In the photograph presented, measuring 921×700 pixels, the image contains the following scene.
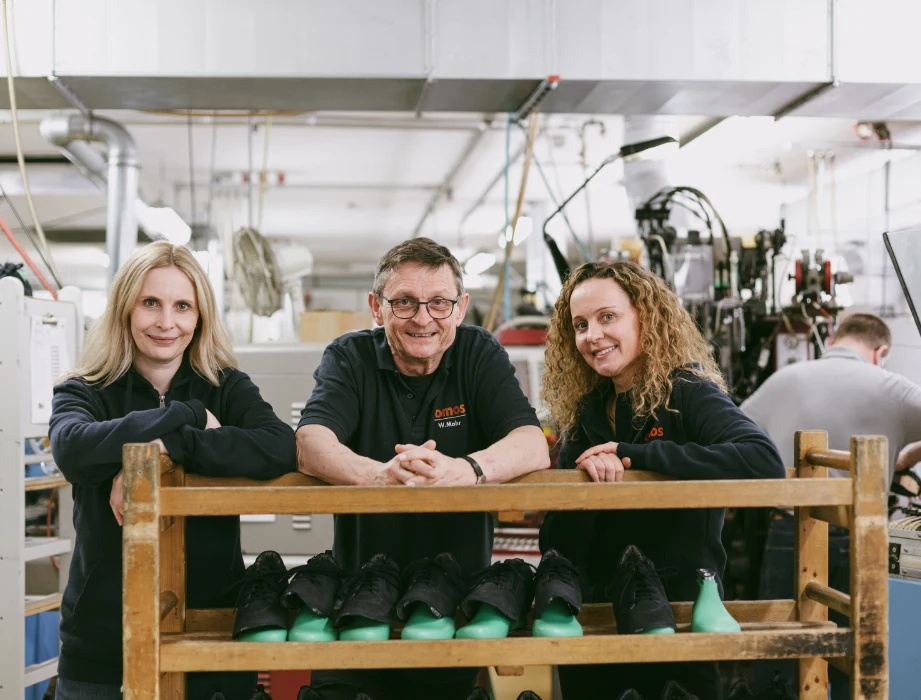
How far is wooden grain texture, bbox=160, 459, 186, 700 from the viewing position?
4.88ft

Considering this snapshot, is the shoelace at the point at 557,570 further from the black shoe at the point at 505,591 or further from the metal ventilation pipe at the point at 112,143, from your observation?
the metal ventilation pipe at the point at 112,143

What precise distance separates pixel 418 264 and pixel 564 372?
47 cm

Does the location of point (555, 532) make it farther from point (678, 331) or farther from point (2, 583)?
point (2, 583)

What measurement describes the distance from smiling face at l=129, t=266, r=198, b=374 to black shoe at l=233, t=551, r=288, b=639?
49 centimetres

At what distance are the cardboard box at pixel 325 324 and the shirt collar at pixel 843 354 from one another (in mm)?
2154

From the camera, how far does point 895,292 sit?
22.7 ft

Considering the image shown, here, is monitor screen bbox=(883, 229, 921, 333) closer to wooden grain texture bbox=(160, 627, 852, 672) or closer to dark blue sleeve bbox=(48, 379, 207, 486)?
wooden grain texture bbox=(160, 627, 852, 672)

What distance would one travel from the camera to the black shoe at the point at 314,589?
1.41 m

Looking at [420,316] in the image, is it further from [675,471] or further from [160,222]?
[160,222]

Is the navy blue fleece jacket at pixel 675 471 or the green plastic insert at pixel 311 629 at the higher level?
the navy blue fleece jacket at pixel 675 471

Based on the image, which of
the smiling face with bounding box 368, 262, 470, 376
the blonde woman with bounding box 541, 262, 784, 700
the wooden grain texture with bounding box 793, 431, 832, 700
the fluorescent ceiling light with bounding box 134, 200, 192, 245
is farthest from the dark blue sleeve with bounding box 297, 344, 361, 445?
the fluorescent ceiling light with bounding box 134, 200, 192, 245

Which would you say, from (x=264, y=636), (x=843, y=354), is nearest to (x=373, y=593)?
(x=264, y=636)

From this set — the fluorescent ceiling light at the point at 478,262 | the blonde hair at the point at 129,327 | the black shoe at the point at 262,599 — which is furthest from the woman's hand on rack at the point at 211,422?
the fluorescent ceiling light at the point at 478,262

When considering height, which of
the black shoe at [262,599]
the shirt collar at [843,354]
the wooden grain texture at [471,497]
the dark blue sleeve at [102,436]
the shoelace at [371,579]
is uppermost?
the shirt collar at [843,354]
